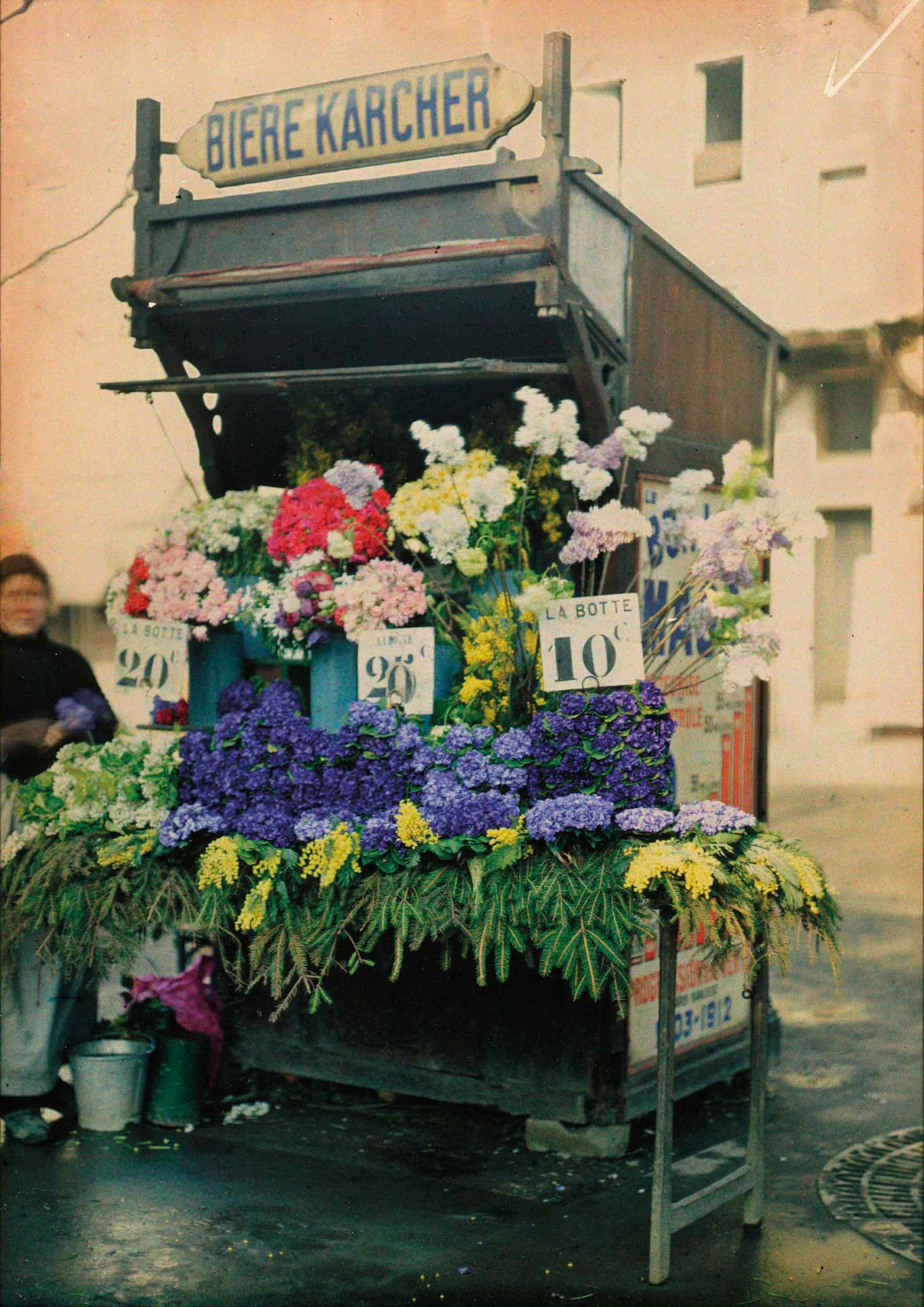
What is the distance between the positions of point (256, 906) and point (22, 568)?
1553mm

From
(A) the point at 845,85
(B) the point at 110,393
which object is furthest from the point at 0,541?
(A) the point at 845,85

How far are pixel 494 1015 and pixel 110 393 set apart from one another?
2.62 m

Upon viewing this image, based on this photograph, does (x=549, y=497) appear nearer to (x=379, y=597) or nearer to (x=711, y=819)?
(x=379, y=597)

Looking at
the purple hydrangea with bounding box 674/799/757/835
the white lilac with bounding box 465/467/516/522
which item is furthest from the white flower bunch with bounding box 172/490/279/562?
the purple hydrangea with bounding box 674/799/757/835

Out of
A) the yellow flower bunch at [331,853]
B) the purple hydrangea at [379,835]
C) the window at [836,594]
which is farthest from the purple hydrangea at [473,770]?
the window at [836,594]

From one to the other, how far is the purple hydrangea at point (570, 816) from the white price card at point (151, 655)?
1.46 meters

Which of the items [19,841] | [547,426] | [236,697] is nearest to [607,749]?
[547,426]

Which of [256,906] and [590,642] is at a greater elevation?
→ [590,642]

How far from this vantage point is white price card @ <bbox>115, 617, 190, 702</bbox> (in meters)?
5.18

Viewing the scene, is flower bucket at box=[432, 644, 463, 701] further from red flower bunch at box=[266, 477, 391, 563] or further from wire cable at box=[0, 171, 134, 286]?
wire cable at box=[0, 171, 134, 286]

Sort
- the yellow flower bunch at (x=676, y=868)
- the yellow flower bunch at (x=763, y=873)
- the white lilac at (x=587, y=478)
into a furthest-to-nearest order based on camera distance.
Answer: the white lilac at (x=587, y=478) → the yellow flower bunch at (x=763, y=873) → the yellow flower bunch at (x=676, y=868)

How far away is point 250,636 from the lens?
539cm

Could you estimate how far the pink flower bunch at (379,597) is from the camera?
16.0 ft

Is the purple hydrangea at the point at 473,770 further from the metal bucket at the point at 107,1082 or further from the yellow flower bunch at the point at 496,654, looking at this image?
the metal bucket at the point at 107,1082
